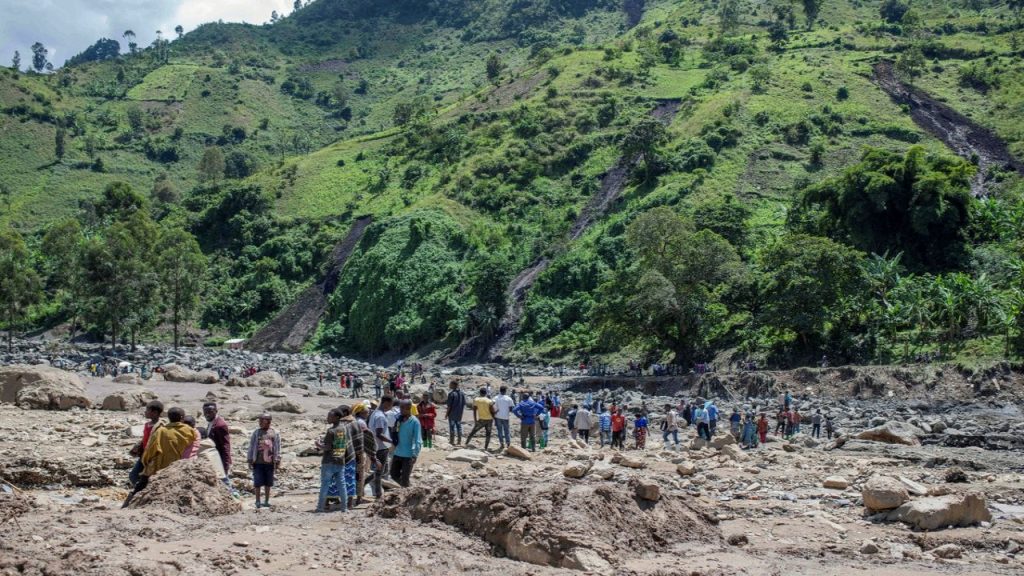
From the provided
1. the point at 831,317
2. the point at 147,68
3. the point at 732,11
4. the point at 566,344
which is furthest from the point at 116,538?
the point at 147,68

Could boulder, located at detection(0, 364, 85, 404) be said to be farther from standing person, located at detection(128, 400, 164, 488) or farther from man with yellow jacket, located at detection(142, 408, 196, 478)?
man with yellow jacket, located at detection(142, 408, 196, 478)

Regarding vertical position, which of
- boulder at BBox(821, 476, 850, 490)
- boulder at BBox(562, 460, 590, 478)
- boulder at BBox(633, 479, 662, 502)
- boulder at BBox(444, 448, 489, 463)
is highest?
boulder at BBox(633, 479, 662, 502)

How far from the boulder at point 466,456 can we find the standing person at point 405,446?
336 centimetres

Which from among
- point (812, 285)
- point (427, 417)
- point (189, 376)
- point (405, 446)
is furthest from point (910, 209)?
point (405, 446)

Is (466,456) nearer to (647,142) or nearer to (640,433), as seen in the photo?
(640,433)

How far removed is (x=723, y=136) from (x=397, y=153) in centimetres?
3921

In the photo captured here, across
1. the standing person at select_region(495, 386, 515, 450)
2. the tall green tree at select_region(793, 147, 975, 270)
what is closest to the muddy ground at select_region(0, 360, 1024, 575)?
the standing person at select_region(495, 386, 515, 450)

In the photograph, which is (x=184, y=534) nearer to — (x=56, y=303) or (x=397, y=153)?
(x=56, y=303)

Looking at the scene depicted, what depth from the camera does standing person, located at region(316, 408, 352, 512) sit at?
39.3 ft

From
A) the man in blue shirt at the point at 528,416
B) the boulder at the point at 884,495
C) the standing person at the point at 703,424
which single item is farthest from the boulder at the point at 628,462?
the standing person at the point at 703,424

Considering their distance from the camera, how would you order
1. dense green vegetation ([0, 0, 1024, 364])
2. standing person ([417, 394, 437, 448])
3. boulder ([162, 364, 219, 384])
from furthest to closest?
dense green vegetation ([0, 0, 1024, 364]) → boulder ([162, 364, 219, 384]) → standing person ([417, 394, 437, 448])

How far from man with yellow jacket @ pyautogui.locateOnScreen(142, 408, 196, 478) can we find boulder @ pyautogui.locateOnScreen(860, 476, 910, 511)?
9.76 metres

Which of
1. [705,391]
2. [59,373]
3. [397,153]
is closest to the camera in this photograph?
[59,373]

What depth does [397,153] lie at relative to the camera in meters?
101
